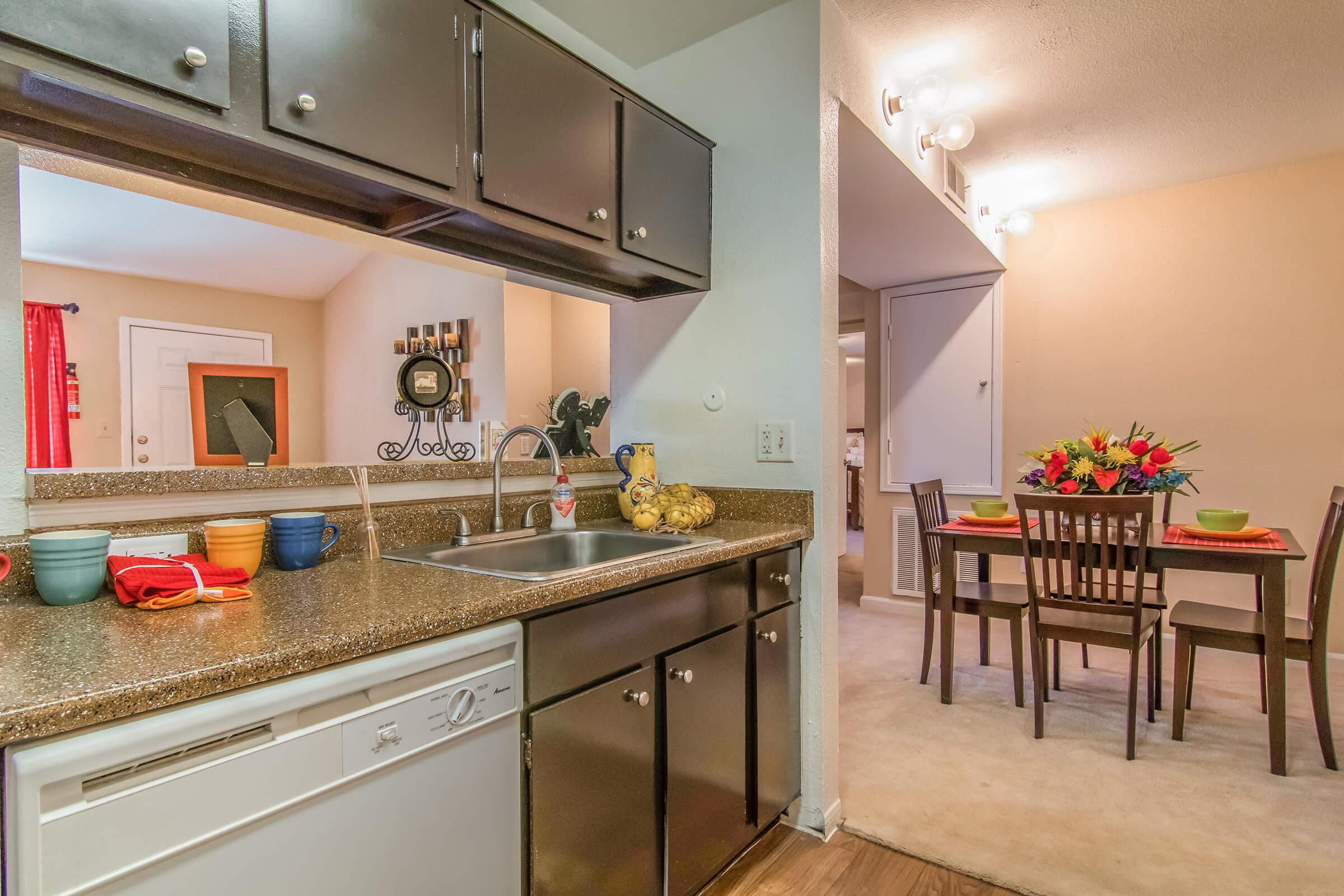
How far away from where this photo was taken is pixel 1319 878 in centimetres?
172

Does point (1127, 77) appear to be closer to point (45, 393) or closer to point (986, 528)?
point (986, 528)

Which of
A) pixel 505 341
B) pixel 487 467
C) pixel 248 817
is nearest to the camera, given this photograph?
pixel 248 817

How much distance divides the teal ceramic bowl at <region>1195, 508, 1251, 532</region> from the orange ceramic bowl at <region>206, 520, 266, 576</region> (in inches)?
Result: 123

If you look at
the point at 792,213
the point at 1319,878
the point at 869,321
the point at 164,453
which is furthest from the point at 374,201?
the point at 869,321

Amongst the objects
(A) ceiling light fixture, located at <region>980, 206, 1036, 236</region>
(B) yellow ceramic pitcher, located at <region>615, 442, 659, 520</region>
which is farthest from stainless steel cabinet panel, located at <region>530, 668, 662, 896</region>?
(A) ceiling light fixture, located at <region>980, 206, 1036, 236</region>

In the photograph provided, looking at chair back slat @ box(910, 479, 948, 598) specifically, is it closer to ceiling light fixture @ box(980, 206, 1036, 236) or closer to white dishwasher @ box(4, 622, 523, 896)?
ceiling light fixture @ box(980, 206, 1036, 236)

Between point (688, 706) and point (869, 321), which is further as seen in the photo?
point (869, 321)

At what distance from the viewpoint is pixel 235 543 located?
48.0 inches

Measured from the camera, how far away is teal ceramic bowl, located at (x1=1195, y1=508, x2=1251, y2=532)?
259 cm

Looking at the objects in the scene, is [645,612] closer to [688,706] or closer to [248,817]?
[688,706]

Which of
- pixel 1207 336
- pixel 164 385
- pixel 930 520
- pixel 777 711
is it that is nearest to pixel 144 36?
pixel 164 385

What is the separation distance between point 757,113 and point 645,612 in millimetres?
1535

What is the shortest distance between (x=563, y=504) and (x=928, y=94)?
1859 mm

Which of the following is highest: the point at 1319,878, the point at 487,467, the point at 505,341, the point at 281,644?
the point at 505,341
